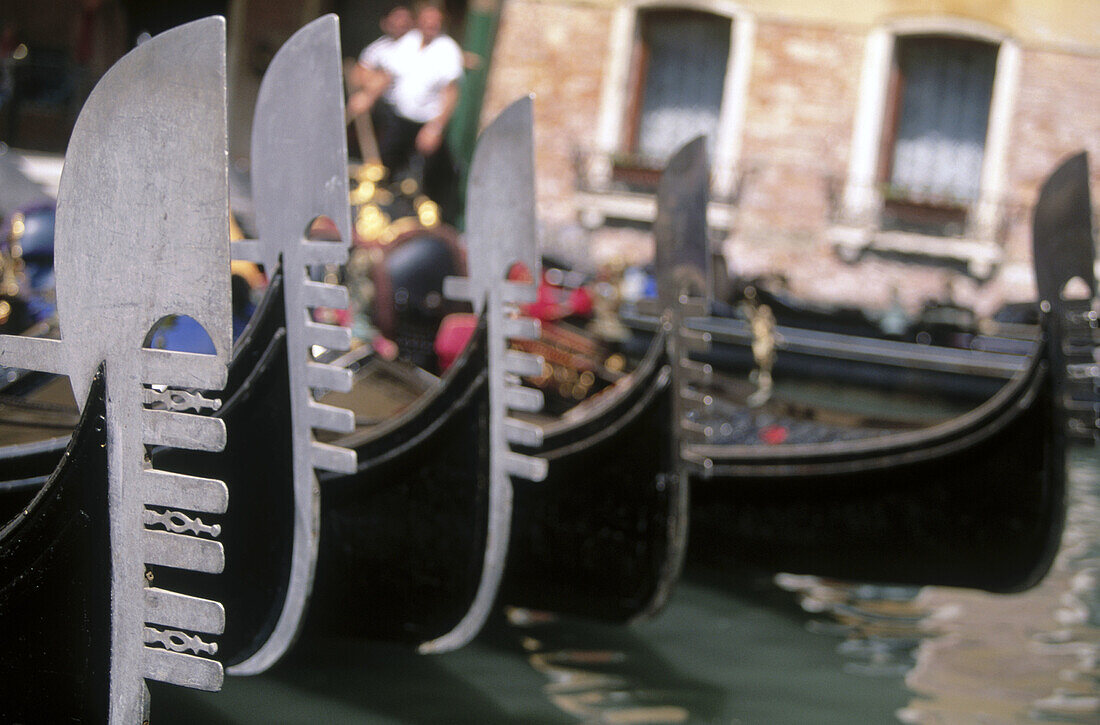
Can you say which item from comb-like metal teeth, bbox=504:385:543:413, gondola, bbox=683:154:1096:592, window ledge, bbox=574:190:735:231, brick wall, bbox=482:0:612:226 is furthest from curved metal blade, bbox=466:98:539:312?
brick wall, bbox=482:0:612:226

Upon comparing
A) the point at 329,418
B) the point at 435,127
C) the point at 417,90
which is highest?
the point at 417,90

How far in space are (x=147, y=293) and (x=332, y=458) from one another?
429 mm

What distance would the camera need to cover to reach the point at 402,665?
2.03m

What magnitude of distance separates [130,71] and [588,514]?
1.22 metres

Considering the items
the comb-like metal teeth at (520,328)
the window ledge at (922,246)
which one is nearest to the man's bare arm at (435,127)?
the window ledge at (922,246)

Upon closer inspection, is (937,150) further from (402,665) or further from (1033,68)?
(402,665)

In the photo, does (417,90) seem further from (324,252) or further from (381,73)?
(324,252)

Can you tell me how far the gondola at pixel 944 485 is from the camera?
2.25 metres

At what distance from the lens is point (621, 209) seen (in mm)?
5969

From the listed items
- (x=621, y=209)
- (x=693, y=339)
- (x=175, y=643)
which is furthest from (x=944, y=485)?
(x=621, y=209)

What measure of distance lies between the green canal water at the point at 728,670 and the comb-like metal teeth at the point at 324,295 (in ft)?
1.97

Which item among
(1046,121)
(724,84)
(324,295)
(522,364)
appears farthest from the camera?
(724,84)

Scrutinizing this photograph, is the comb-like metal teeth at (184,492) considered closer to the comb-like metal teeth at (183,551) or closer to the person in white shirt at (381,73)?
the comb-like metal teeth at (183,551)

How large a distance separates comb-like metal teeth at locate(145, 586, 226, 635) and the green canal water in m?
0.65
